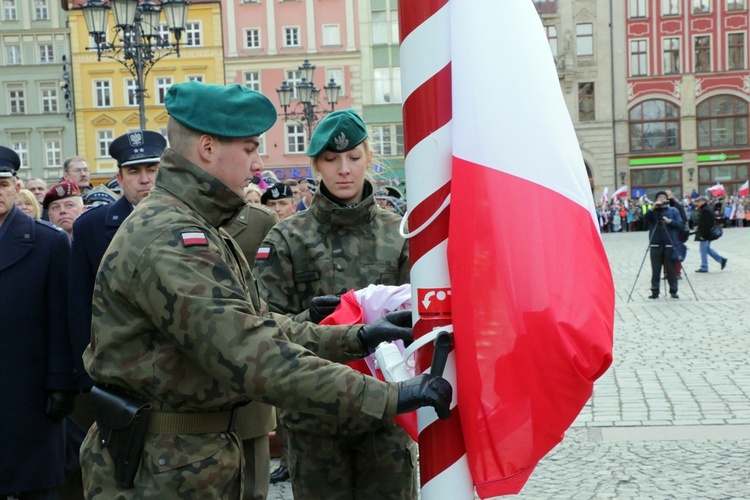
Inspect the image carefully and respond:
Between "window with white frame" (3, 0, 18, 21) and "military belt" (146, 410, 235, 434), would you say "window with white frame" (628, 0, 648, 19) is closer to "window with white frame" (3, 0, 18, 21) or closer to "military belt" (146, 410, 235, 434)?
"window with white frame" (3, 0, 18, 21)

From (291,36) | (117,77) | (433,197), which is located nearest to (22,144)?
(117,77)

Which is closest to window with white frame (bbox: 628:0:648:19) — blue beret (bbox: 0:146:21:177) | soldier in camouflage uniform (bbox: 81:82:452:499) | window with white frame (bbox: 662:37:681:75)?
window with white frame (bbox: 662:37:681:75)

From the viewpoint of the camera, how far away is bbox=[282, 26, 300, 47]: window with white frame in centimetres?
5894

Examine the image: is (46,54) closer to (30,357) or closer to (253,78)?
(253,78)

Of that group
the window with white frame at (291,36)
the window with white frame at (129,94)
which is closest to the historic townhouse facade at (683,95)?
the window with white frame at (291,36)

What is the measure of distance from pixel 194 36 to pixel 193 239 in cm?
5785

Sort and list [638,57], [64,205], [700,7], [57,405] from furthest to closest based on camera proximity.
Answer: [700,7]
[638,57]
[64,205]
[57,405]

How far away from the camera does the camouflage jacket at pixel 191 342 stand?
268cm

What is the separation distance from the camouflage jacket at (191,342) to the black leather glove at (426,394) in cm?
3

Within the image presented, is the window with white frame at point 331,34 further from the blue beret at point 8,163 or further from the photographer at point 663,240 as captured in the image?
the blue beret at point 8,163

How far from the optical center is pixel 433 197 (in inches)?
106

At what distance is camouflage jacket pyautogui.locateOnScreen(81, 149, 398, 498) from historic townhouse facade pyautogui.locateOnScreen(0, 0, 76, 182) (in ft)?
190

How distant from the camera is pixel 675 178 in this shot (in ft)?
201

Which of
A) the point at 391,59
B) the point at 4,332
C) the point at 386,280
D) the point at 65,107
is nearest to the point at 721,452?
the point at 386,280
